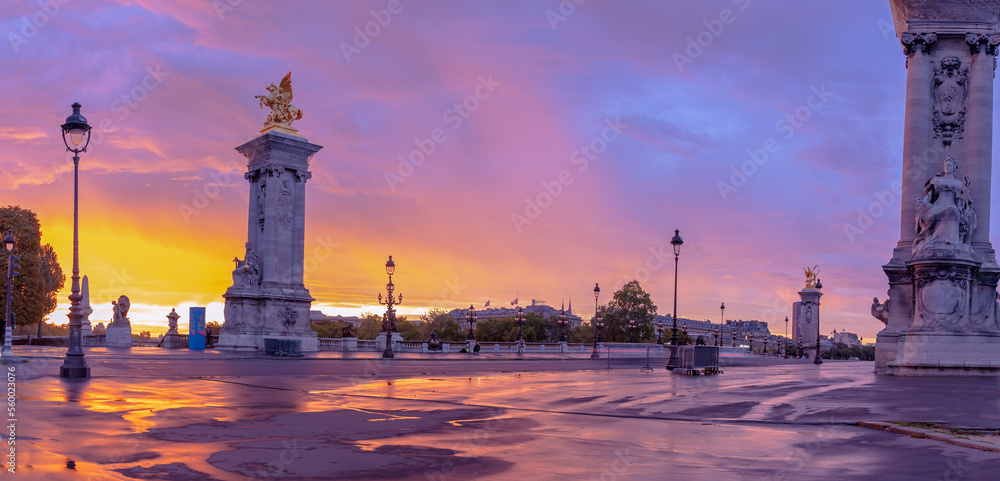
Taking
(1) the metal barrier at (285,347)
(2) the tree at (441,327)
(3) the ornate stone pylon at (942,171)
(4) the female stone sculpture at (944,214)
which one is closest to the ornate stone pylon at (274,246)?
(1) the metal barrier at (285,347)

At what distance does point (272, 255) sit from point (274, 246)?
654mm

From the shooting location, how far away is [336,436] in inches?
436

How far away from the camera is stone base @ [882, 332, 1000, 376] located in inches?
1108

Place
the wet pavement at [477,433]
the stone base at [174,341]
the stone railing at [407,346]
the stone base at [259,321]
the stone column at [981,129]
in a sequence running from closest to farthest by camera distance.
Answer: the wet pavement at [477,433], the stone column at [981,129], the stone base at [259,321], the stone railing at [407,346], the stone base at [174,341]

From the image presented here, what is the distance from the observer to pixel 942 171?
105ft

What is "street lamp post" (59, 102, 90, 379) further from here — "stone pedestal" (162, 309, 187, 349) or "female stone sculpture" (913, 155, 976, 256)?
"stone pedestal" (162, 309, 187, 349)

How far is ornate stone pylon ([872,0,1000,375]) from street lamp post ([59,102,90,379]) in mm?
26264

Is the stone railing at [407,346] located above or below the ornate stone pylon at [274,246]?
below

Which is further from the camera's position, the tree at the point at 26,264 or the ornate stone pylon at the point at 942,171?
the tree at the point at 26,264

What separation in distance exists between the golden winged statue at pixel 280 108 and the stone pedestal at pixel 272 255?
5.00 feet

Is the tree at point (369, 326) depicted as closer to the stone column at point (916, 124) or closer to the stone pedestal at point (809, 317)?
the stone pedestal at point (809, 317)

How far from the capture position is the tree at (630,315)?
133 metres

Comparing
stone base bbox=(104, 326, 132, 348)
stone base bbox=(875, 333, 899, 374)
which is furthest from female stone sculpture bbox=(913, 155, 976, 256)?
stone base bbox=(104, 326, 132, 348)

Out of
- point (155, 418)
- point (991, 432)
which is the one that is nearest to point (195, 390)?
point (155, 418)
